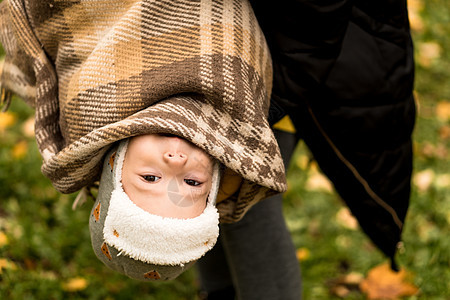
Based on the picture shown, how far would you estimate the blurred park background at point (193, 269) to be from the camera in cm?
→ 179

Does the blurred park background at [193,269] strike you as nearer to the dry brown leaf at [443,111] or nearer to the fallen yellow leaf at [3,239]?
the fallen yellow leaf at [3,239]

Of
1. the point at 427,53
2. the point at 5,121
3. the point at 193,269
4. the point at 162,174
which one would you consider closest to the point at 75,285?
the point at 193,269

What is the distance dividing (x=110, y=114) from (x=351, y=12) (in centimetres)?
58

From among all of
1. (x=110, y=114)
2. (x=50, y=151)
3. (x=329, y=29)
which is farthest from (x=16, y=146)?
(x=329, y=29)

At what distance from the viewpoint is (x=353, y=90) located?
1.13m

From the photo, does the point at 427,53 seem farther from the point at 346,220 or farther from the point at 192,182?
the point at 192,182

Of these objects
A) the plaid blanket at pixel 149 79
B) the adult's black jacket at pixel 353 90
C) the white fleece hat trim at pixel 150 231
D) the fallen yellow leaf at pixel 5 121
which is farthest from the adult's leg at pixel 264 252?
the fallen yellow leaf at pixel 5 121

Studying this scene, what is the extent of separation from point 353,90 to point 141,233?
1.93ft

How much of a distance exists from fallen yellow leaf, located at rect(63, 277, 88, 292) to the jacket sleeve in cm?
107

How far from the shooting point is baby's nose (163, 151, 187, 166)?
830 mm

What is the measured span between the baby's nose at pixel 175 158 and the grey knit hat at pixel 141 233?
0.09 meters

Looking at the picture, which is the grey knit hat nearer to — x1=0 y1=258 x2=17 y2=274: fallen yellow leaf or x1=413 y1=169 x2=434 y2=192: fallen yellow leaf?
x1=0 y1=258 x2=17 y2=274: fallen yellow leaf

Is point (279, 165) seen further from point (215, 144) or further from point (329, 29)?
point (329, 29)

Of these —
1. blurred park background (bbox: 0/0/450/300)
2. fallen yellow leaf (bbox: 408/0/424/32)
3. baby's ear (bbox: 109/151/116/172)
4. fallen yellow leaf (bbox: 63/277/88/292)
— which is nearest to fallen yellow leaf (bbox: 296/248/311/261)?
blurred park background (bbox: 0/0/450/300)
